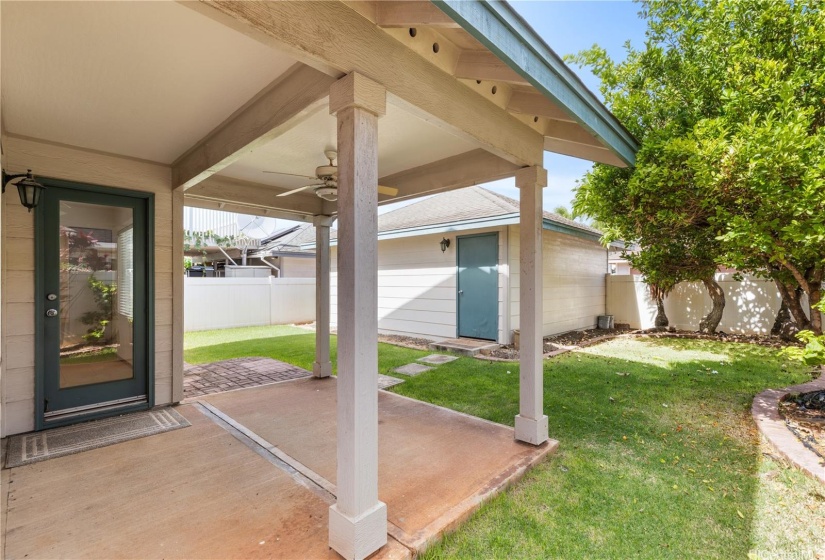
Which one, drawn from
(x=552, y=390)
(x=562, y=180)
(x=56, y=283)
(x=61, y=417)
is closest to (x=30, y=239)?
(x=56, y=283)

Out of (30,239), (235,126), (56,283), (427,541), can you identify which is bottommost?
(427,541)

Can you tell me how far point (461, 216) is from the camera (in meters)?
7.96

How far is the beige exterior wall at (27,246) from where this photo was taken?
11.1ft

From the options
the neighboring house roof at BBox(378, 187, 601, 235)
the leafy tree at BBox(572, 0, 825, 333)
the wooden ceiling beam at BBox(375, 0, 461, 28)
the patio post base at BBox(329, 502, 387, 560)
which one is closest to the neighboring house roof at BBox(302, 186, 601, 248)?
the neighboring house roof at BBox(378, 187, 601, 235)

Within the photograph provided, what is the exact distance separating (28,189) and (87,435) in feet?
7.39

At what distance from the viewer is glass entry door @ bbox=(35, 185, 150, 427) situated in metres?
3.62

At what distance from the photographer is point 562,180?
35.4m

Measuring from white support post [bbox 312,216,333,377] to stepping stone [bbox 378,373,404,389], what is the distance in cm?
80

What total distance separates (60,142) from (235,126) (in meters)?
1.99

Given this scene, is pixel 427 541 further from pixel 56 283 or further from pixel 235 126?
pixel 56 283

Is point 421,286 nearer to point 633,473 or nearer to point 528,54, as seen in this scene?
point 633,473

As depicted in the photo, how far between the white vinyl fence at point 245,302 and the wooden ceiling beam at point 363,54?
32.9 feet

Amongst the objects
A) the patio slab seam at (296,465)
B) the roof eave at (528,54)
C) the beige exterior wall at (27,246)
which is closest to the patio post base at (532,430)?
the patio slab seam at (296,465)

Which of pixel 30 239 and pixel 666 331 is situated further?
pixel 666 331
